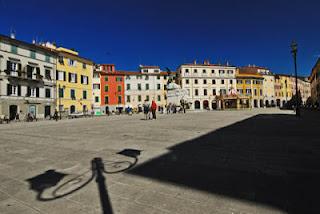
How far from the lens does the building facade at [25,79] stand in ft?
87.0

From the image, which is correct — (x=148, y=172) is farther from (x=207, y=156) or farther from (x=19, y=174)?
(x=19, y=174)

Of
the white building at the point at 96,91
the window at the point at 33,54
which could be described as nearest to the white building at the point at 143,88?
the white building at the point at 96,91

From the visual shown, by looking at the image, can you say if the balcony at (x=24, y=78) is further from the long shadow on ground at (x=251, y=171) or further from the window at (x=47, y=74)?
the long shadow on ground at (x=251, y=171)

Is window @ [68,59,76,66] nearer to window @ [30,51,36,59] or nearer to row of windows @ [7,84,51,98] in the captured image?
window @ [30,51,36,59]

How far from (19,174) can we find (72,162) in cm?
89

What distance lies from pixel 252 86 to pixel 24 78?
62150 mm

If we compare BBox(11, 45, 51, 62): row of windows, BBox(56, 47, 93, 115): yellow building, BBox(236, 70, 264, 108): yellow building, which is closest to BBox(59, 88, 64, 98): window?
BBox(56, 47, 93, 115): yellow building

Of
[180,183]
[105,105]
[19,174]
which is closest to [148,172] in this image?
[180,183]

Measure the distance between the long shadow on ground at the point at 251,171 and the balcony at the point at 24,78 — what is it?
32044 mm

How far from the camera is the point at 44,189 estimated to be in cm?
263

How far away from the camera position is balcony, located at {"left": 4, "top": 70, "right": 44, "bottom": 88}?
89.3 ft

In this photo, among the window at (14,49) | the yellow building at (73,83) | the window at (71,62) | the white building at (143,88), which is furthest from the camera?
the white building at (143,88)

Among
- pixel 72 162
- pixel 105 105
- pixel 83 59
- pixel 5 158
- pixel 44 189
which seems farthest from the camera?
pixel 105 105

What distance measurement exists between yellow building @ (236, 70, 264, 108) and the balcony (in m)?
54.1
